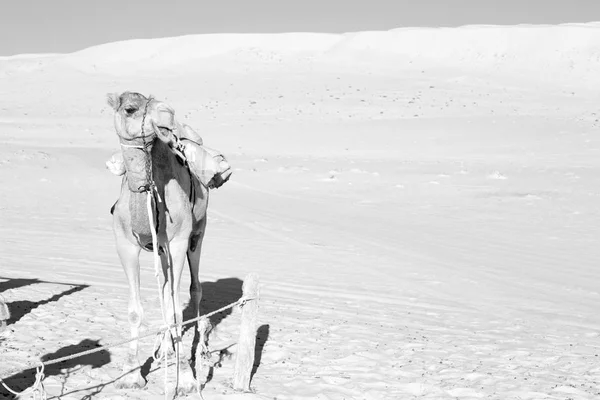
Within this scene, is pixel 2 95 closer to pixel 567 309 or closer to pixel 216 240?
pixel 216 240

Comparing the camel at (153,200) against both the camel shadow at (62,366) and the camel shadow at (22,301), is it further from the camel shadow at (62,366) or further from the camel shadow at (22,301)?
the camel shadow at (22,301)

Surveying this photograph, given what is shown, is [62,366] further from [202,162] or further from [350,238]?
[350,238]

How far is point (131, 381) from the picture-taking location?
7.67 m

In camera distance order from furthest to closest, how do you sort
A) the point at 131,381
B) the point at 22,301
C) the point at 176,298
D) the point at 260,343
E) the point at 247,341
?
the point at 22,301, the point at 260,343, the point at 247,341, the point at 176,298, the point at 131,381

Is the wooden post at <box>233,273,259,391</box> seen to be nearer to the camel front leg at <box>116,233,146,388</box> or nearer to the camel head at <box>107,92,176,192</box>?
the camel front leg at <box>116,233,146,388</box>

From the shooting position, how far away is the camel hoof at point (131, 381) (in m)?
7.65

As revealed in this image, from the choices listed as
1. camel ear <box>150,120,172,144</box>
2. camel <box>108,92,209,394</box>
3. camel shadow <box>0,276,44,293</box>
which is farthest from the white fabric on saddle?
camel shadow <box>0,276,44,293</box>

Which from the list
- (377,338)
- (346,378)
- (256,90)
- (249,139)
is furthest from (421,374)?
(256,90)

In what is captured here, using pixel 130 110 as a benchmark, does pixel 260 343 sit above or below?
below

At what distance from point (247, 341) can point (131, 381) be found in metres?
1.17

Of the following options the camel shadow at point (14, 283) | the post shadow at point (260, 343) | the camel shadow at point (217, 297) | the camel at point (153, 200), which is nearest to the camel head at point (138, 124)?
the camel at point (153, 200)

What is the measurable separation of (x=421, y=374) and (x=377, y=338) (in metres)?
1.53

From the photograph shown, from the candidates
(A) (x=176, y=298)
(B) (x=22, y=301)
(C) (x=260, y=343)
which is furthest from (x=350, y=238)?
(A) (x=176, y=298)

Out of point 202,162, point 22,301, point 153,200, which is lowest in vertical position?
point 22,301
